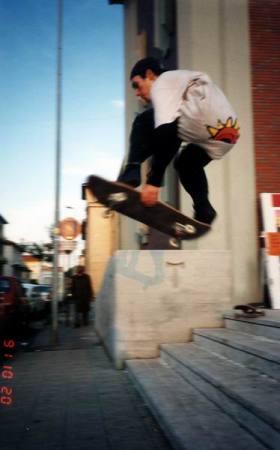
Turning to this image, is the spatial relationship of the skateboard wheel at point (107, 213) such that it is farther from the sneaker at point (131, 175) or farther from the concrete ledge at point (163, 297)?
the concrete ledge at point (163, 297)

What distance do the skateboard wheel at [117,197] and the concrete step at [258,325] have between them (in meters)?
2.23

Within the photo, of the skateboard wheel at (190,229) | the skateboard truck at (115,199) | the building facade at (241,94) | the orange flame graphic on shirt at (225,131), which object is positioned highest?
the building facade at (241,94)

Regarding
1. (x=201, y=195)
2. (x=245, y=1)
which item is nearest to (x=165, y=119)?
(x=201, y=195)

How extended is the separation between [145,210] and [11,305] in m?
7.40

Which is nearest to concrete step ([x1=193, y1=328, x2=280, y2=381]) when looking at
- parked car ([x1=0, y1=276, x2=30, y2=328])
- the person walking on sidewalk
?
parked car ([x1=0, y1=276, x2=30, y2=328])

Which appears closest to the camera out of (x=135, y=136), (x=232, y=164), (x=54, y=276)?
(x=135, y=136)

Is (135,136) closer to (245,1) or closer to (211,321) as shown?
(211,321)

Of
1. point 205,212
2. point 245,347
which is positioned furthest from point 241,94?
point 205,212

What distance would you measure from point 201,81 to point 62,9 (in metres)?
1.50

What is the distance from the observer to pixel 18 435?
135 inches

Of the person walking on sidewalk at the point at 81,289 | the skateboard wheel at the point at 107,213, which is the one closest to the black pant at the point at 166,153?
the skateboard wheel at the point at 107,213

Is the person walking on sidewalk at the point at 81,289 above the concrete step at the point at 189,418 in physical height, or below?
above

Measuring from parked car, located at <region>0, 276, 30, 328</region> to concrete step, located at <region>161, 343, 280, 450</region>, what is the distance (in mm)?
5025

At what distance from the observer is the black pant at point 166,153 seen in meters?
2.45
